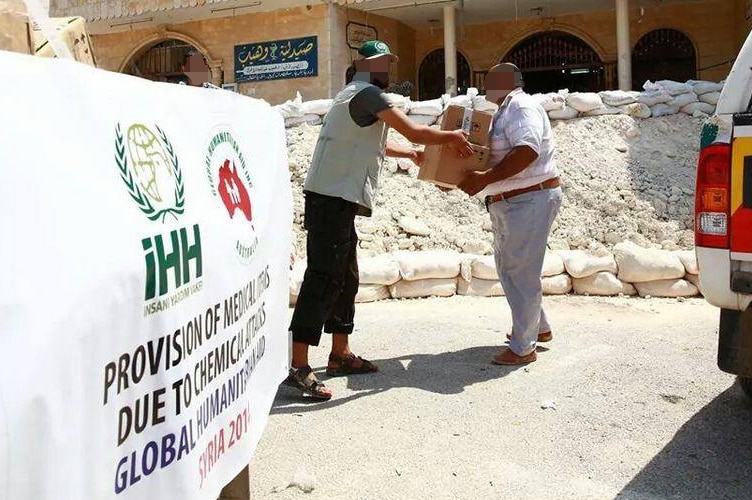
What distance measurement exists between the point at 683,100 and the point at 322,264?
25.0 ft

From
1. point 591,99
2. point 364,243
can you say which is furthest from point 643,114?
point 364,243

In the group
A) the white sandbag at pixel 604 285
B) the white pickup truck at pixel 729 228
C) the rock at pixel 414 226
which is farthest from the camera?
the rock at pixel 414 226

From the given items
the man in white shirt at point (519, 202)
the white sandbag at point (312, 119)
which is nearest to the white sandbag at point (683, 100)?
the white sandbag at point (312, 119)

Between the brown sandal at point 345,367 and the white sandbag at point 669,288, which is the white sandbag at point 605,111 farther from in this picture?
the brown sandal at point 345,367

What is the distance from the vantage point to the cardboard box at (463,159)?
4082mm

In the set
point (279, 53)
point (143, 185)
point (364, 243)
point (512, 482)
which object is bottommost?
point (512, 482)

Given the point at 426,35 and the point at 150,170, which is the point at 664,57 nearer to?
the point at 426,35

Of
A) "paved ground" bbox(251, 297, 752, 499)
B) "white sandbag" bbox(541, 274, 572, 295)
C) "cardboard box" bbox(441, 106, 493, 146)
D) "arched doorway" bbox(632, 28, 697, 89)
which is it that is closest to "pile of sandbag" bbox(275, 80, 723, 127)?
"white sandbag" bbox(541, 274, 572, 295)

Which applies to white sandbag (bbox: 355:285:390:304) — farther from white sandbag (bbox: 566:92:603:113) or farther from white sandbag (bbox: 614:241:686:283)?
white sandbag (bbox: 566:92:603:113)

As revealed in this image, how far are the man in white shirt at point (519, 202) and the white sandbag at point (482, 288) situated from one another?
2147 mm

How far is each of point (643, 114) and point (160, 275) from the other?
925cm

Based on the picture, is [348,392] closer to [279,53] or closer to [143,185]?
[143,185]

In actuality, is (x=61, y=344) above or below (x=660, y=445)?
above

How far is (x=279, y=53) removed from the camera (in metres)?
16.2
